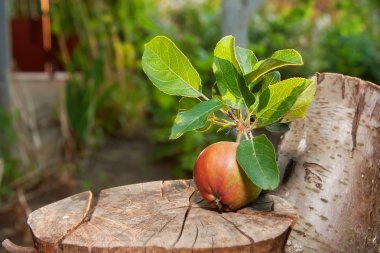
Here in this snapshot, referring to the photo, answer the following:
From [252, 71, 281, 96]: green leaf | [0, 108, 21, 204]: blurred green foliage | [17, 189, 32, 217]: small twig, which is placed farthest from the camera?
[0, 108, 21, 204]: blurred green foliage

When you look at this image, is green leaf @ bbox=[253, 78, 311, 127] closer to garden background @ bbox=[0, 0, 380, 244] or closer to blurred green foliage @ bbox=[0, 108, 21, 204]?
garden background @ bbox=[0, 0, 380, 244]

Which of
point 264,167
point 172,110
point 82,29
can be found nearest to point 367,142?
point 264,167

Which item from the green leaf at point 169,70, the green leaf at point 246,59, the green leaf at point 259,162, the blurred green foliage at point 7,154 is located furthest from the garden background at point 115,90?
the green leaf at point 259,162

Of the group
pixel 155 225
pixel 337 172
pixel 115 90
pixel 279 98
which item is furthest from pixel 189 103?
pixel 115 90

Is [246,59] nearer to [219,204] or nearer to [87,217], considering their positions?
[219,204]

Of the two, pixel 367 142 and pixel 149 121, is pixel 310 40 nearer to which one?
pixel 149 121

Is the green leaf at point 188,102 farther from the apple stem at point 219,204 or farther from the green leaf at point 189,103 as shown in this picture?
the apple stem at point 219,204

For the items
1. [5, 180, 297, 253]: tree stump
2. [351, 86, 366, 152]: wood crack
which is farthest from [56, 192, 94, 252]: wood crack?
[351, 86, 366, 152]: wood crack
